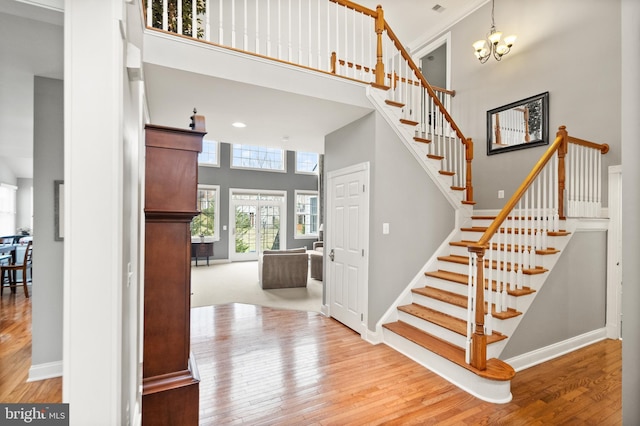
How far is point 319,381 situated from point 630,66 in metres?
2.77

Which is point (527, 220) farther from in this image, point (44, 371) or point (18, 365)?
point (18, 365)

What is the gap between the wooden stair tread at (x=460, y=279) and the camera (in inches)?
112

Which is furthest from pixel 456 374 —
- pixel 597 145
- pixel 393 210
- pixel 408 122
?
pixel 597 145

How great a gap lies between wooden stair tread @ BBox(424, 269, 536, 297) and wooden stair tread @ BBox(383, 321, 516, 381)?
65 centimetres

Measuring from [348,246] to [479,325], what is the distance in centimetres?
184

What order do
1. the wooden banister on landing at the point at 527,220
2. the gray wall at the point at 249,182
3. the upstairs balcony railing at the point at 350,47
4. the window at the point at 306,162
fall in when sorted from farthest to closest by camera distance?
the window at the point at 306,162 < the gray wall at the point at 249,182 < the upstairs balcony railing at the point at 350,47 < the wooden banister on landing at the point at 527,220

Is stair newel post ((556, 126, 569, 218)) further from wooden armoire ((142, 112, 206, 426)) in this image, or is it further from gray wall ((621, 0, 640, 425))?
wooden armoire ((142, 112, 206, 426))

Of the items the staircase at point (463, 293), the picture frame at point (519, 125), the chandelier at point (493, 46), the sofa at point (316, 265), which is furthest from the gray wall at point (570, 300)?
the sofa at point (316, 265)

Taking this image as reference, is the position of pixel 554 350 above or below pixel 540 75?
below

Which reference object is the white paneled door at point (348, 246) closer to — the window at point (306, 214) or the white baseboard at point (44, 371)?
the white baseboard at point (44, 371)

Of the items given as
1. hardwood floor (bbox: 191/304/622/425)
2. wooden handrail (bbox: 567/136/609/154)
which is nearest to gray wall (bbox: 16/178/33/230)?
hardwood floor (bbox: 191/304/622/425)

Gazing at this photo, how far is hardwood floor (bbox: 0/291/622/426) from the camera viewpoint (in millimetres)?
2197

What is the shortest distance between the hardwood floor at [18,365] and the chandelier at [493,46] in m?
6.14

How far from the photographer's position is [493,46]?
4.49 meters
